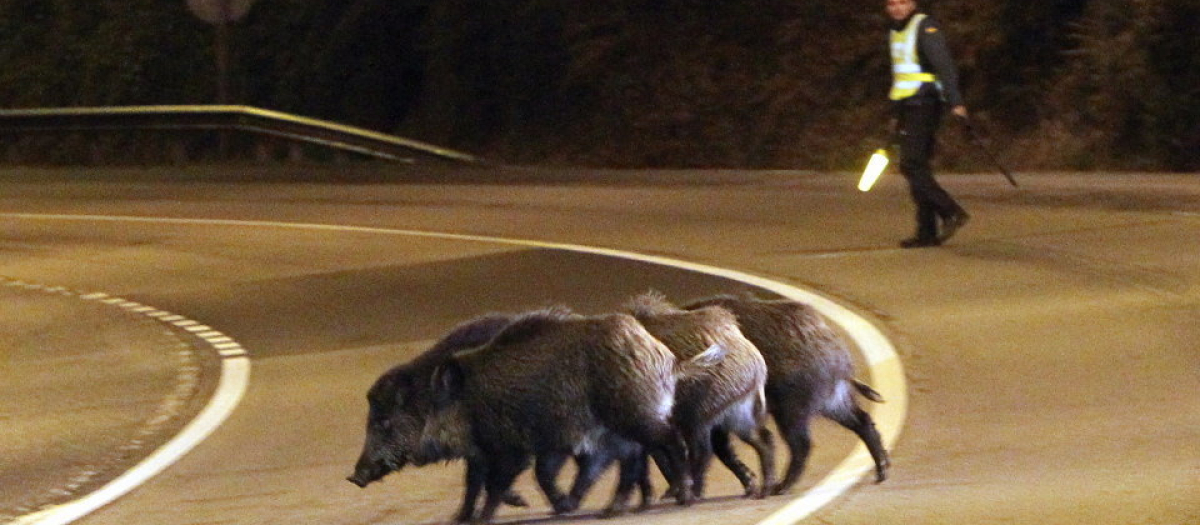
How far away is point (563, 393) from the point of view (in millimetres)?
6500

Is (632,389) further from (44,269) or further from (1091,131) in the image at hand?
(1091,131)

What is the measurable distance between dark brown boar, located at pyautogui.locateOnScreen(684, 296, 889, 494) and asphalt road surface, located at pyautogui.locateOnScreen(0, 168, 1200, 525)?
11.6 inches

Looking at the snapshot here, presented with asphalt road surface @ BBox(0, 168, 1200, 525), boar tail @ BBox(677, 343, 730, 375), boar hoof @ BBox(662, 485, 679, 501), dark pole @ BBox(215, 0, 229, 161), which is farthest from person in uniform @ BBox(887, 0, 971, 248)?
dark pole @ BBox(215, 0, 229, 161)

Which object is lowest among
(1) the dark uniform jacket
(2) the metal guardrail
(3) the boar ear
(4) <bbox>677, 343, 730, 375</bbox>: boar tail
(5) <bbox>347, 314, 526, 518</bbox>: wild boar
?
(2) the metal guardrail

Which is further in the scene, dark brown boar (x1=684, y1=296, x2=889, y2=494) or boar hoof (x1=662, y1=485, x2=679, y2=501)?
dark brown boar (x1=684, y1=296, x2=889, y2=494)

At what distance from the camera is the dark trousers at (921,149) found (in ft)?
45.4

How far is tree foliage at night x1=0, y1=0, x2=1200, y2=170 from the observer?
22.2m

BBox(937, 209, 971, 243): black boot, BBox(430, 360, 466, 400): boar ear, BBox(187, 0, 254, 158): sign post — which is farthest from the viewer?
BBox(187, 0, 254, 158): sign post

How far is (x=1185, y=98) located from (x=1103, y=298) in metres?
10.6

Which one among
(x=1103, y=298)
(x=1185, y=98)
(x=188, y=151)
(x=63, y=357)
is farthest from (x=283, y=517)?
(x=188, y=151)

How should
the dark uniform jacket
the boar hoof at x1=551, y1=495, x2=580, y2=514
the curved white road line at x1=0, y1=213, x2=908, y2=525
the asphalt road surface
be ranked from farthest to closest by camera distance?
the dark uniform jacket < the asphalt road surface < the curved white road line at x1=0, y1=213, x2=908, y2=525 < the boar hoof at x1=551, y1=495, x2=580, y2=514

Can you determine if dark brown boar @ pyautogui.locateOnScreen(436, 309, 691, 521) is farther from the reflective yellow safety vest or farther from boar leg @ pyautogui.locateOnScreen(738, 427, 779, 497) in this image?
the reflective yellow safety vest

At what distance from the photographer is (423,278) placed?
569 inches

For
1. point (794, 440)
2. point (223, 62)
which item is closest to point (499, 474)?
point (794, 440)
